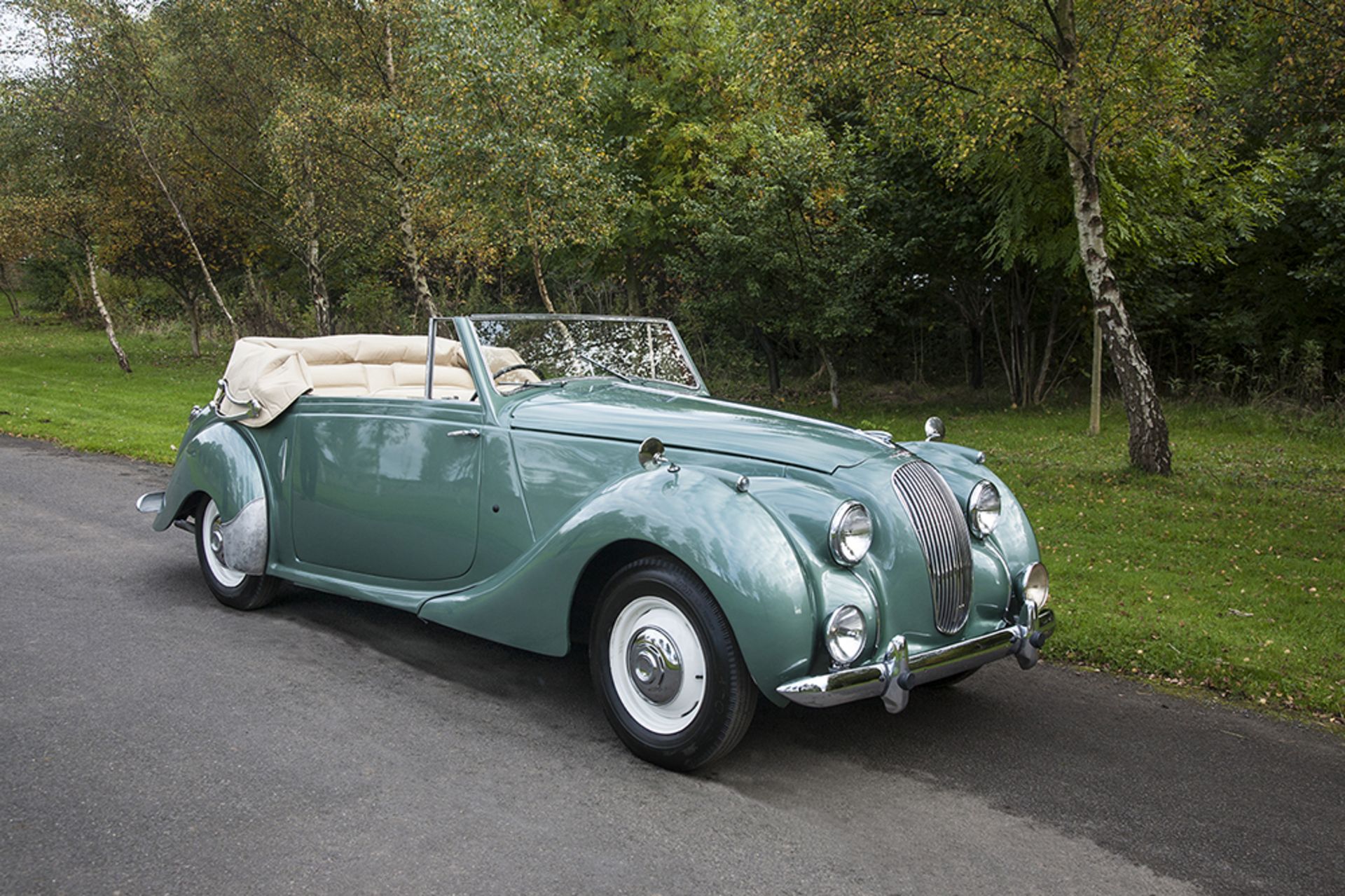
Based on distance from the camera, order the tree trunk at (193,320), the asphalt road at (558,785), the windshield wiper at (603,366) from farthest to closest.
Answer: the tree trunk at (193,320) < the windshield wiper at (603,366) < the asphalt road at (558,785)

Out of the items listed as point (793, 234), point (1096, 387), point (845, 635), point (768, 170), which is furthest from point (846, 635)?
point (793, 234)

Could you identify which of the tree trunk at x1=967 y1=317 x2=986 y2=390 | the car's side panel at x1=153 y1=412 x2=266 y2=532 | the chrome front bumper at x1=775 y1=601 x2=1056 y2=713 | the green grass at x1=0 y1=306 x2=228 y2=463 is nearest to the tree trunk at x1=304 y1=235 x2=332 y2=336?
the green grass at x1=0 y1=306 x2=228 y2=463

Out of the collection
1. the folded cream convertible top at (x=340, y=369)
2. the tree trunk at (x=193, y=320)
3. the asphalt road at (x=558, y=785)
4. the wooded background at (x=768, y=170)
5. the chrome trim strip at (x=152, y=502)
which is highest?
the wooded background at (x=768, y=170)

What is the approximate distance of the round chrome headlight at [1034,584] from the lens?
161 inches

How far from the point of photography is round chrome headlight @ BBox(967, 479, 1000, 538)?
4152mm

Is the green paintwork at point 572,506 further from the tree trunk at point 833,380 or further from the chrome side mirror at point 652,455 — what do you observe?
the tree trunk at point 833,380

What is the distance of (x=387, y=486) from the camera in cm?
493

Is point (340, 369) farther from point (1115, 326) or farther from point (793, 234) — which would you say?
point (793, 234)

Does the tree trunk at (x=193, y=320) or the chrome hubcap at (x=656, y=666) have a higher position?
the tree trunk at (x=193, y=320)

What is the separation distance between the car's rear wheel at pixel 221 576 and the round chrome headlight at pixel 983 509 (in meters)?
3.88

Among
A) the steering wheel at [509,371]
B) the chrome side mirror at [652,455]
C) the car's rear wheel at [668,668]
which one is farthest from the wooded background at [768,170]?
the car's rear wheel at [668,668]

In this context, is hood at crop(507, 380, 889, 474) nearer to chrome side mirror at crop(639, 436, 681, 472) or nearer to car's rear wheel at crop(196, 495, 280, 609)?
chrome side mirror at crop(639, 436, 681, 472)

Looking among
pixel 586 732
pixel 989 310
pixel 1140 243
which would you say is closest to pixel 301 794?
pixel 586 732

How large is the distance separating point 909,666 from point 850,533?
51 centimetres
